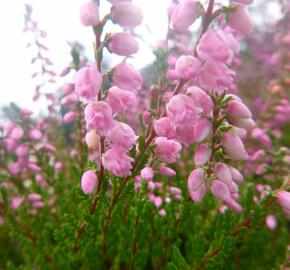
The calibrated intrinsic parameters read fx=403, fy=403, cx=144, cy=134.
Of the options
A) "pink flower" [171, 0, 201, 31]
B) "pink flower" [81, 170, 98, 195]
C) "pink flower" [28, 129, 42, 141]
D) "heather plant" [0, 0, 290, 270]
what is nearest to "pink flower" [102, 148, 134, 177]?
"heather plant" [0, 0, 290, 270]

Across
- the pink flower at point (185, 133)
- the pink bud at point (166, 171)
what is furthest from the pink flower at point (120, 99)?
the pink bud at point (166, 171)

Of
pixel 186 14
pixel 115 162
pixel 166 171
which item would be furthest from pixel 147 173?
pixel 186 14

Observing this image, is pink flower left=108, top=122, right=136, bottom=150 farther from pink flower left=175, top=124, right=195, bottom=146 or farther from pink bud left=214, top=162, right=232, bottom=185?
pink bud left=214, top=162, right=232, bottom=185

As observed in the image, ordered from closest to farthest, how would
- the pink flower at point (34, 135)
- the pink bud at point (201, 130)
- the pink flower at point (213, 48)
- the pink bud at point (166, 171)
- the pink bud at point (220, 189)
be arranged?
the pink flower at point (213, 48)
the pink bud at point (201, 130)
the pink bud at point (220, 189)
the pink bud at point (166, 171)
the pink flower at point (34, 135)

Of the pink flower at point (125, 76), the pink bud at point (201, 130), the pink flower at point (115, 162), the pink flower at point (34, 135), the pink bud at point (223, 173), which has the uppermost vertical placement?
the pink flower at point (125, 76)

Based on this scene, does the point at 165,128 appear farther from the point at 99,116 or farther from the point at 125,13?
the point at 125,13

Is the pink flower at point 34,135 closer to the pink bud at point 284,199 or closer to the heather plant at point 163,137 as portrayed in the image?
the heather plant at point 163,137
